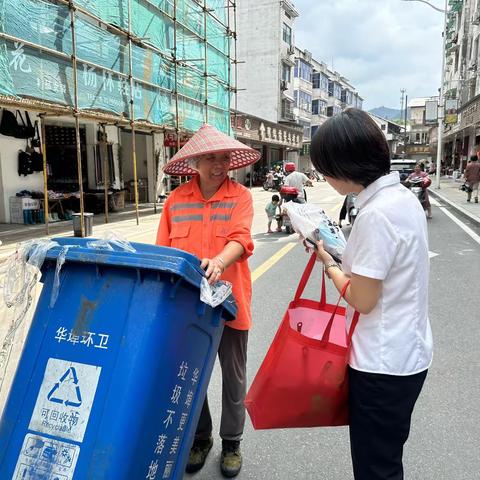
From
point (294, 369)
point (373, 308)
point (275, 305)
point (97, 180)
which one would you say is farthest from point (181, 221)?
point (97, 180)

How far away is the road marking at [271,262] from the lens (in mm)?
6679

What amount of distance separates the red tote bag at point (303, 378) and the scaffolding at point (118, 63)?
300 inches

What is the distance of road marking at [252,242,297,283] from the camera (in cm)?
668

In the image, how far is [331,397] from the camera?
5.38ft

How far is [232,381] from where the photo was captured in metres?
2.35

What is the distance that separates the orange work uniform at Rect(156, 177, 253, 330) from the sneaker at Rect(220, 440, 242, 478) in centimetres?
67

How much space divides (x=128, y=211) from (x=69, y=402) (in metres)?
14.3

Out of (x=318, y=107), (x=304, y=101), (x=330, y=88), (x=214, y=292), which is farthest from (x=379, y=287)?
(x=330, y=88)

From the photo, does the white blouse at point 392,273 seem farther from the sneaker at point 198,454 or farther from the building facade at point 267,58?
the building facade at point 267,58

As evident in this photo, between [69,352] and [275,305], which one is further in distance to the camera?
[275,305]

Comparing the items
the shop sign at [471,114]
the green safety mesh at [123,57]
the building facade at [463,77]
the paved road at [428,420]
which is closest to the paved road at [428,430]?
the paved road at [428,420]

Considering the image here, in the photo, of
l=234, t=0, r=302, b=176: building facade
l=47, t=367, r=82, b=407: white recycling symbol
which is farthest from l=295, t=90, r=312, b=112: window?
l=47, t=367, r=82, b=407: white recycling symbol

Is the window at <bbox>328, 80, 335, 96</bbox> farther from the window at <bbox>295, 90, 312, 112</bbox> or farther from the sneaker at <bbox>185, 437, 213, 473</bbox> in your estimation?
the sneaker at <bbox>185, 437, 213, 473</bbox>

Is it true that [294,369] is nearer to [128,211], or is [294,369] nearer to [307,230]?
[307,230]
